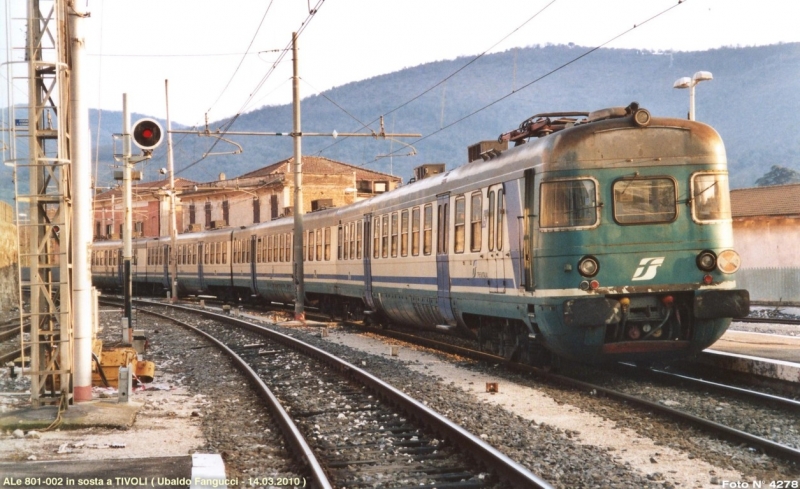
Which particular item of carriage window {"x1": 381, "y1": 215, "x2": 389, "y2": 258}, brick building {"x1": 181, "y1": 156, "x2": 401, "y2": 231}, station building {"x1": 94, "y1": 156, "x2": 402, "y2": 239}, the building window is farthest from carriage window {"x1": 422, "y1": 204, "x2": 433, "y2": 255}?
the building window

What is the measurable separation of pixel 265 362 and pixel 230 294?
25.2 m

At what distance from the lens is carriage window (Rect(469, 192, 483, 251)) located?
13.6 metres

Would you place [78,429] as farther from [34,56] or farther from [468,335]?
[468,335]

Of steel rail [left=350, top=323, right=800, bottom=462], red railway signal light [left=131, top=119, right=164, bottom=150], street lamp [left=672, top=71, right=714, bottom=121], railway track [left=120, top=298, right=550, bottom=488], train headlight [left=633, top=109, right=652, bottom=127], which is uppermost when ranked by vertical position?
street lamp [left=672, top=71, right=714, bottom=121]

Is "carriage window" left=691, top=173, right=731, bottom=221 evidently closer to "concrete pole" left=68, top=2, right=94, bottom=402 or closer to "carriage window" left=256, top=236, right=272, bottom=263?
"concrete pole" left=68, top=2, right=94, bottom=402

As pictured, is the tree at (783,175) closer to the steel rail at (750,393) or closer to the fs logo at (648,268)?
the steel rail at (750,393)

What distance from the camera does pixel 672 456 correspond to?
24.6ft

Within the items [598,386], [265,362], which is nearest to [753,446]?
[598,386]

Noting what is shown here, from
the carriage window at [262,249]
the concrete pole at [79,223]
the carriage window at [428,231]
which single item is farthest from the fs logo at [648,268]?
the carriage window at [262,249]

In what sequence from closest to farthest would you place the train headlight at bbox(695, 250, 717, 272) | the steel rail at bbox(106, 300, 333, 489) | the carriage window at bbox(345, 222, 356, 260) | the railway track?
the steel rail at bbox(106, 300, 333, 489)
the railway track
the train headlight at bbox(695, 250, 717, 272)
the carriage window at bbox(345, 222, 356, 260)

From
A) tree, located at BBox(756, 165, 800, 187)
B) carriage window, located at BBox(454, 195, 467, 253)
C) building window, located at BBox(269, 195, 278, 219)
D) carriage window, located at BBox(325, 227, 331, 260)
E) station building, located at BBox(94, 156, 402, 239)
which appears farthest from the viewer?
tree, located at BBox(756, 165, 800, 187)

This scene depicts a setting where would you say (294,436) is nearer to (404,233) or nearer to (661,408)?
(661,408)

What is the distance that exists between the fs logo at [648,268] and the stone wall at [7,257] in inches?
1101

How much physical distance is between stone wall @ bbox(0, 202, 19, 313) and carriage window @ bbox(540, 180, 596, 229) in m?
27.2
